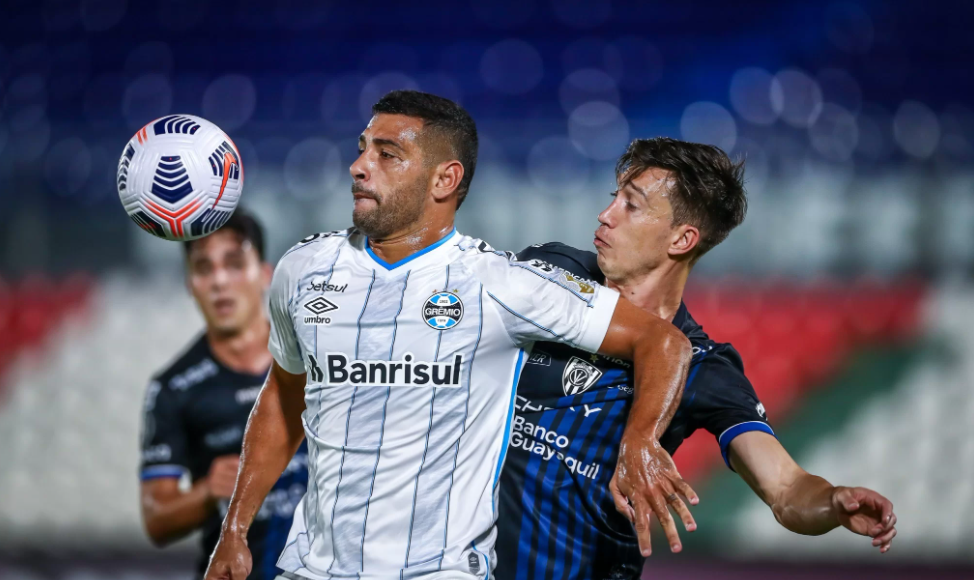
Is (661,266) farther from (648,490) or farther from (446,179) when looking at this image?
(648,490)


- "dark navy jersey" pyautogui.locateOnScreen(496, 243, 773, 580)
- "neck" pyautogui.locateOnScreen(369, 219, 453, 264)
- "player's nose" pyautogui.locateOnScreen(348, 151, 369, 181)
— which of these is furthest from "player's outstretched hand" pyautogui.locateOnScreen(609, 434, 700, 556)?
"player's nose" pyautogui.locateOnScreen(348, 151, 369, 181)

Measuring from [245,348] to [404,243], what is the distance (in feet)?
5.45

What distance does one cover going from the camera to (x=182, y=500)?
3994 millimetres

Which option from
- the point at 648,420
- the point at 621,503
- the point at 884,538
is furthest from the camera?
the point at 648,420

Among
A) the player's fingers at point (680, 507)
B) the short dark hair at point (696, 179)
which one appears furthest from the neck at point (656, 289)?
the player's fingers at point (680, 507)

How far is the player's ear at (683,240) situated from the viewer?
3.27 meters

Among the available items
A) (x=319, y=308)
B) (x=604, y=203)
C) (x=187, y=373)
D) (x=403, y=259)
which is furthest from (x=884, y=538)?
(x=604, y=203)

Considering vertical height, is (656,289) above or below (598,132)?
below

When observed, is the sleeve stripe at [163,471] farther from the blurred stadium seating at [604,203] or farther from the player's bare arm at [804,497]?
the player's bare arm at [804,497]

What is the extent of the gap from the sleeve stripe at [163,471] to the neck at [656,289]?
2.10m

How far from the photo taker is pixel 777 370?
634 cm

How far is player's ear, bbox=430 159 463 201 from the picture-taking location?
115 inches

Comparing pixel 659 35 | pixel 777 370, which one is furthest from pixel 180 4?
pixel 777 370

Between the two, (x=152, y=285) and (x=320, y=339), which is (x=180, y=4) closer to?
(x=152, y=285)
